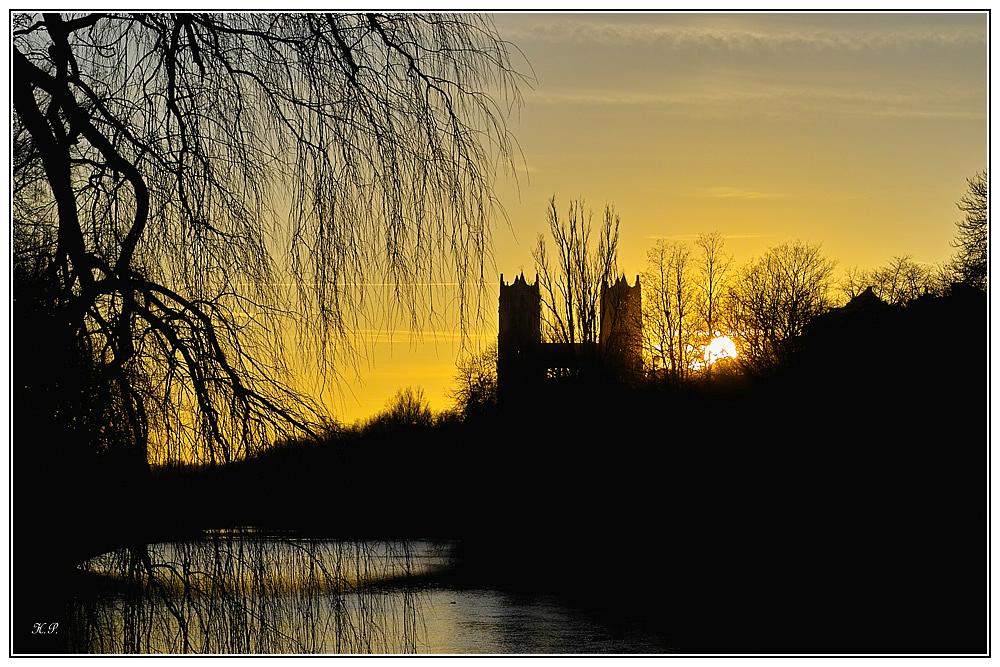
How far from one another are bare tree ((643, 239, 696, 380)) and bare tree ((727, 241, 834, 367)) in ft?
3.42

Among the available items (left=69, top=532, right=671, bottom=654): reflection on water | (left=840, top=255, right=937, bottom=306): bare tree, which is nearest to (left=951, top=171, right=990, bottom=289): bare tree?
(left=840, top=255, right=937, bottom=306): bare tree

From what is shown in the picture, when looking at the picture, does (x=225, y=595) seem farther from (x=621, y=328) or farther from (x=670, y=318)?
(x=670, y=318)

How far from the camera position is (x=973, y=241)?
37.2ft

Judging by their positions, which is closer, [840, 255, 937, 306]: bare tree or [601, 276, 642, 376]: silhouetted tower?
[601, 276, 642, 376]: silhouetted tower

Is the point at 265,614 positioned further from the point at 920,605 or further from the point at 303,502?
the point at 920,605

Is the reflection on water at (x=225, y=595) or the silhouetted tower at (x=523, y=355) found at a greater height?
the silhouetted tower at (x=523, y=355)

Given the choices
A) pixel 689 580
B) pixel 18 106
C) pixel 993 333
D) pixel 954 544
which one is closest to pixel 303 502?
pixel 18 106

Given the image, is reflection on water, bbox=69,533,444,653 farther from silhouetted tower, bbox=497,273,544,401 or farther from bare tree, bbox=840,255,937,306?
bare tree, bbox=840,255,937,306

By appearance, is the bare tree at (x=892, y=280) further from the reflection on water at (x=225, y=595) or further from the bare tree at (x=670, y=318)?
the reflection on water at (x=225, y=595)

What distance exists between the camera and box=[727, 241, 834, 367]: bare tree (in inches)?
698

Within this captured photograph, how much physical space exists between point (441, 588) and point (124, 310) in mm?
11910

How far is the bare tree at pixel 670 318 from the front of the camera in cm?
1608

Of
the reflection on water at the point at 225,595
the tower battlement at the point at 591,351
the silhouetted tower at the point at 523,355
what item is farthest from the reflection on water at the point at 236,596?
the tower battlement at the point at 591,351

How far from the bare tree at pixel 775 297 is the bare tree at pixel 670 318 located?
3.42 feet
